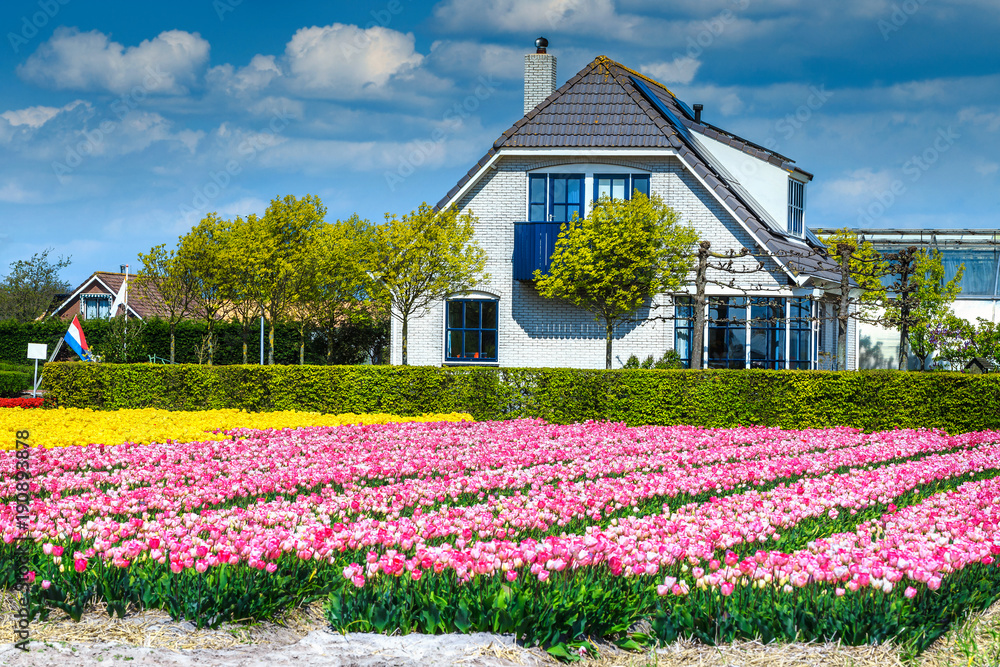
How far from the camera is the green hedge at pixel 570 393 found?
13648mm

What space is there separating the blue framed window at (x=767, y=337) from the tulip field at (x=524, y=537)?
10.7 metres

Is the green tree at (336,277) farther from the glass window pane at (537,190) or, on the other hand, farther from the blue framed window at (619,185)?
the blue framed window at (619,185)

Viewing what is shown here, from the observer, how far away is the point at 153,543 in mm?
5059

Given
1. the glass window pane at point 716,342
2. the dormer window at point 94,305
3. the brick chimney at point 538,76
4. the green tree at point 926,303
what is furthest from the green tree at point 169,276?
the dormer window at point 94,305

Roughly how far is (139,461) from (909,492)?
7779mm

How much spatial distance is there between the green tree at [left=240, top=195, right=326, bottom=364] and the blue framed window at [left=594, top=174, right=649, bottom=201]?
8668mm

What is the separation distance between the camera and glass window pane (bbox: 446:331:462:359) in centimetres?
2194

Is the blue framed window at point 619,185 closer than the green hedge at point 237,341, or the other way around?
the blue framed window at point 619,185

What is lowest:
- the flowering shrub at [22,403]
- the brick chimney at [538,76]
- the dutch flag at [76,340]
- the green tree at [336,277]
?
the flowering shrub at [22,403]

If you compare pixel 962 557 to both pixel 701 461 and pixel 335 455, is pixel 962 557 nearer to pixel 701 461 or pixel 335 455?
pixel 701 461

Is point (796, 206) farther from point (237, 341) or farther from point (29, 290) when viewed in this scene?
point (29, 290)

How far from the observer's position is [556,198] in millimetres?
21547

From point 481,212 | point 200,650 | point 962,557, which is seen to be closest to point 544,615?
point 200,650

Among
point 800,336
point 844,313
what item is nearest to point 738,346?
point 800,336
